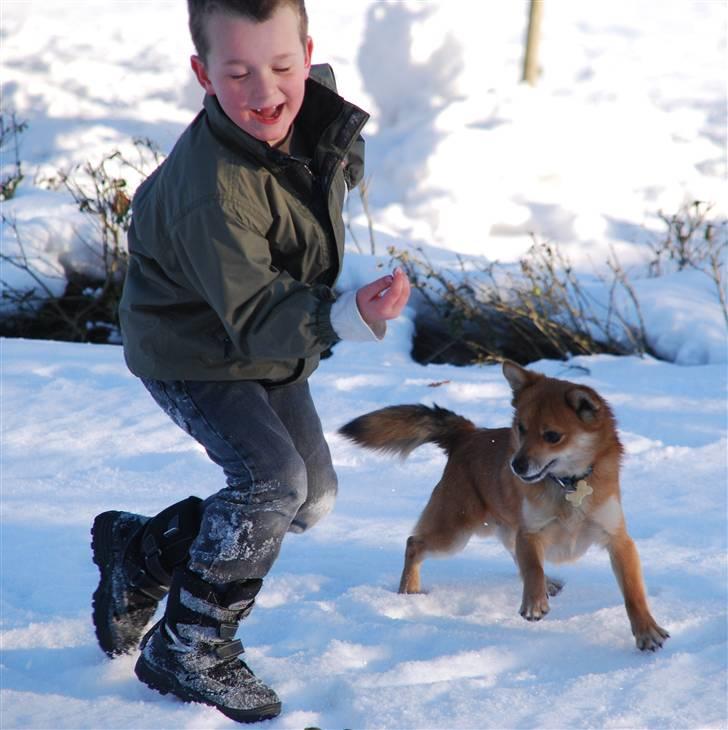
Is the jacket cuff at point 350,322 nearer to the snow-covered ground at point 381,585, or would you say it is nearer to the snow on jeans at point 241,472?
the snow on jeans at point 241,472

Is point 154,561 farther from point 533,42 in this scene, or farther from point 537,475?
point 533,42

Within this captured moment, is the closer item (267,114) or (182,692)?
(267,114)

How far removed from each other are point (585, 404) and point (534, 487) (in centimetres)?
32

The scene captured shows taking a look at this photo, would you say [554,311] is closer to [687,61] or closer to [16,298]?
[16,298]

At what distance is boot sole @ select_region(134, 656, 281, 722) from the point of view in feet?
8.39

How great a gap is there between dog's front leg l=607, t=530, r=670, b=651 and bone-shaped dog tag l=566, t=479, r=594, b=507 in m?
0.15

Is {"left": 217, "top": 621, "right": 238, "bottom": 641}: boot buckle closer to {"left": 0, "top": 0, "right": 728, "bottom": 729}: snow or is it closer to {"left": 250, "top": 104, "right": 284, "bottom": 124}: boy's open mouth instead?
{"left": 0, "top": 0, "right": 728, "bottom": 729}: snow

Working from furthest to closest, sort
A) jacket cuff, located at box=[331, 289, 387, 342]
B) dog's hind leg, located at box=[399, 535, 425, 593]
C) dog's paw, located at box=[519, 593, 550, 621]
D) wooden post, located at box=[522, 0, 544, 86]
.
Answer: wooden post, located at box=[522, 0, 544, 86] → dog's hind leg, located at box=[399, 535, 425, 593] → dog's paw, located at box=[519, 593, 550, 621] → jacket cuff, located at box=[331, 289, 387, 342]

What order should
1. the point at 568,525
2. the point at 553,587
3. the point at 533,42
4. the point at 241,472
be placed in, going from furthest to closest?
A: 1. the point at 533,42
2. the point at 553,587
3. the point at 568,525
4. the point at 241,472

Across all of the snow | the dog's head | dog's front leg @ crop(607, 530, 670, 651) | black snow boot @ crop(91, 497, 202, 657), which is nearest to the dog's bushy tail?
the snow

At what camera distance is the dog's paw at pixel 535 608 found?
3.14m

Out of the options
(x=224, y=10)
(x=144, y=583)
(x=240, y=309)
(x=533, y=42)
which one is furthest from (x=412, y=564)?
(x=533, y=42)

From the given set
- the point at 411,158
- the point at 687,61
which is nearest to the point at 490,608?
the point at 411,158

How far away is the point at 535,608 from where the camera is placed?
314 centimetres
